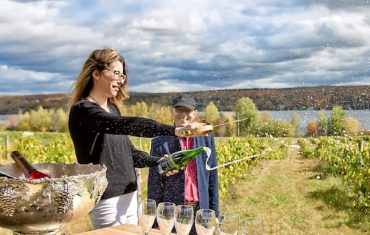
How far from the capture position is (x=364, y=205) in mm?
6152

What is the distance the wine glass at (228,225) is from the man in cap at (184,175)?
1155 millimetres

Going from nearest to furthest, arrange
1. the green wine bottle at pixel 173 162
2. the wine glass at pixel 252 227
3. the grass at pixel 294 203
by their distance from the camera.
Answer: the wine glass at pixel 252 227, the green wine bottle at pixel 173 162, the grass at pixel 294 203

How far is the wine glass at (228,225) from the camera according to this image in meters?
1.73

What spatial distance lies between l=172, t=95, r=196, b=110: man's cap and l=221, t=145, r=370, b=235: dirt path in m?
2.88

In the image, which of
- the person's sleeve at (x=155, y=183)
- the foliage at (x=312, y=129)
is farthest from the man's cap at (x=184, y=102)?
the foliage at (x=312, y=129)

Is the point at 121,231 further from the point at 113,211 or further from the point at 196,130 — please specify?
the point at 196,130

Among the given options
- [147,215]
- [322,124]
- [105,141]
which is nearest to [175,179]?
[105,141]

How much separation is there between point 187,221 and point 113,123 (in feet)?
1.73

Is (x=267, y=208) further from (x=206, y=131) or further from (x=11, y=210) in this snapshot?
(x=11, y=210)

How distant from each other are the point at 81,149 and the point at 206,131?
2.48 ft

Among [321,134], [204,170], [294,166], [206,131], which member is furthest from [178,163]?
[321,134]

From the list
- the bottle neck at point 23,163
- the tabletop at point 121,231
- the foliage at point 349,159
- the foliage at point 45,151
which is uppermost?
the bottle neck at point 23,163

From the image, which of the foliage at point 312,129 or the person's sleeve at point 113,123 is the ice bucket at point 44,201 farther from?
the foliage at point 312,129

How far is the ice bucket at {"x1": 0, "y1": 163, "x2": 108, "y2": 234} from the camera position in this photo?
4.87 ft
